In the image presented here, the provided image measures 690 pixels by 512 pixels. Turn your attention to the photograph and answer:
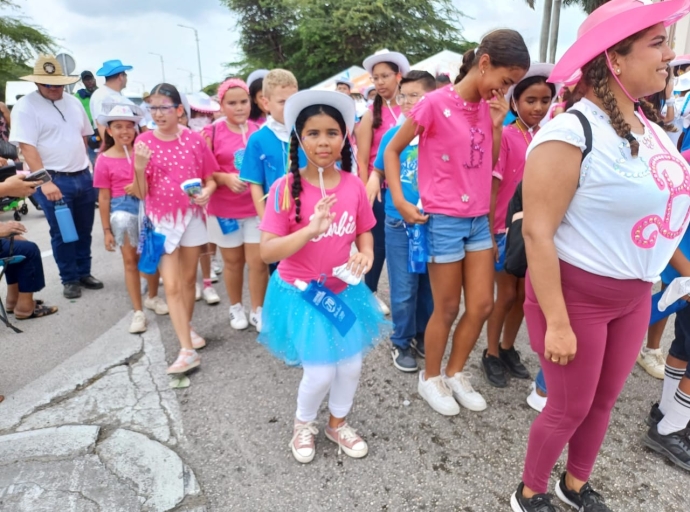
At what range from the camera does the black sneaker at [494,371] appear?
9.89 ft

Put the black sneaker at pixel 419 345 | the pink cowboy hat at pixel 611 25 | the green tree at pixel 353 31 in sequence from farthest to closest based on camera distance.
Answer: the green tree at pixel 353 31, the black sneaker at pixel 419 345, the pink cowboy hat at pixel 611 25

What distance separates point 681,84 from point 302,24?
25583 mm

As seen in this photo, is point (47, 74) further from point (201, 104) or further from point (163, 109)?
point (163, 109)

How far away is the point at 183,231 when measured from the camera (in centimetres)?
332

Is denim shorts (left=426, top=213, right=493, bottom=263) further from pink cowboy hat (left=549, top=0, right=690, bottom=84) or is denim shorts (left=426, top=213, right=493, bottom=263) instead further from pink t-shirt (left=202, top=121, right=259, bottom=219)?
pink t-shirt (left=202, top=121, right=259, bottom=219)

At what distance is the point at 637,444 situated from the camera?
247cm

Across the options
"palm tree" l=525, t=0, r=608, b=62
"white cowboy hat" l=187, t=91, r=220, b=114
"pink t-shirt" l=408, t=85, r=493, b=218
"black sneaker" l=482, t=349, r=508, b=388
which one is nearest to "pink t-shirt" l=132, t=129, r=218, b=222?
"pink t-shirt" l=408, t=85, r=493, b=218

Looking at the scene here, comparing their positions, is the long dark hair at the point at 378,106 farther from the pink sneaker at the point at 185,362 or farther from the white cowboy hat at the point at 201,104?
the white cowboy hat at the point at 201,104

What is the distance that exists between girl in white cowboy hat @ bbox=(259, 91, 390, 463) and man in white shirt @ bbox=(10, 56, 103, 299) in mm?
3310

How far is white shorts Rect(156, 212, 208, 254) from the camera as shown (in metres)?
3.26

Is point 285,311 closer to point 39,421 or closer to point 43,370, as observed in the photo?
point 39,421

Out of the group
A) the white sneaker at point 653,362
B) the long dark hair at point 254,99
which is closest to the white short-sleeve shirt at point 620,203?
the white sneaker at point 653,362

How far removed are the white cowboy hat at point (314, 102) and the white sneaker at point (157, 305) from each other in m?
2.67

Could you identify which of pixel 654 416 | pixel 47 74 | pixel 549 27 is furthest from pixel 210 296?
pixel 549 27
